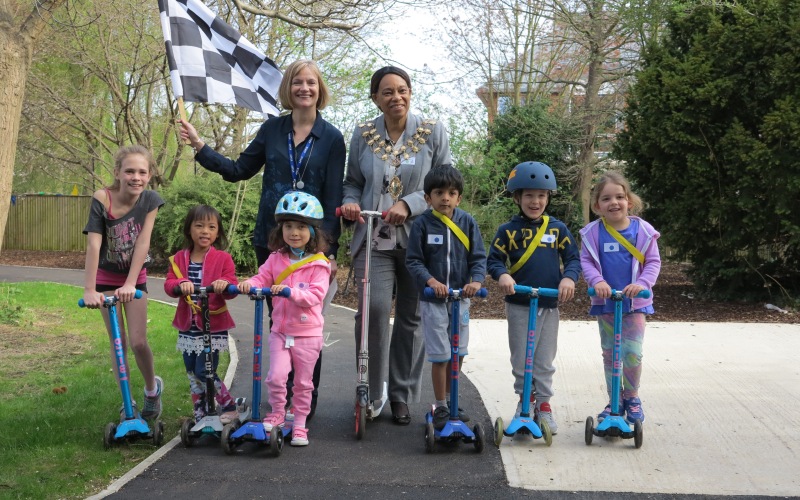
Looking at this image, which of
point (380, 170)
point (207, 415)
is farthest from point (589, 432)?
point (207, 415)

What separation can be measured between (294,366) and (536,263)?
1660 mm

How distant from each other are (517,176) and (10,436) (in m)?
3.54

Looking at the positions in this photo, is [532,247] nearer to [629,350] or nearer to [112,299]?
[629,350]

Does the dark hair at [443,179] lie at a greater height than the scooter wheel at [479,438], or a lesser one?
greater

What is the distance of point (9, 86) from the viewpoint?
8227 mm

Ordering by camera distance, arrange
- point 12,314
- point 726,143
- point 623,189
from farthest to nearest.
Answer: point 726,143, point 12,314, point 623,189

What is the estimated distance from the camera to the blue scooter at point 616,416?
486 centimetres

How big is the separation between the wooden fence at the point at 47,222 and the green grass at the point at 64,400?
19167mm

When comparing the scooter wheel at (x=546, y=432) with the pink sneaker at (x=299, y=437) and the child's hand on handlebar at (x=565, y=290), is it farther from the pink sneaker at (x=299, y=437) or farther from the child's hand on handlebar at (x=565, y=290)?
the pink sneaker at (x=299, y=437)

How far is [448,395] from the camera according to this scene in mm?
5277

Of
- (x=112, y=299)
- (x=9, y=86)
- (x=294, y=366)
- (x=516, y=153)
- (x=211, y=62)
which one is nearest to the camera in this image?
(x=112, y=299)

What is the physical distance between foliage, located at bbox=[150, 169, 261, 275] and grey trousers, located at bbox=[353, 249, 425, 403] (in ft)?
39.7

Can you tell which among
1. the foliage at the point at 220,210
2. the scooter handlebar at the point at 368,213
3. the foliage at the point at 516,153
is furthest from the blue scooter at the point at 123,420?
the foliage at the point at 516,153

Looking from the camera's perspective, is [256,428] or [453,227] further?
[453,227]
